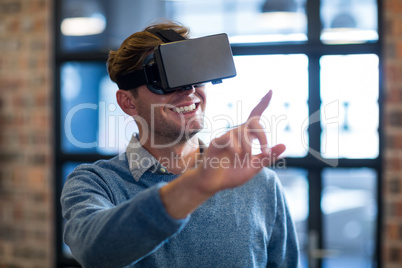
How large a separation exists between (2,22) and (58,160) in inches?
35.8

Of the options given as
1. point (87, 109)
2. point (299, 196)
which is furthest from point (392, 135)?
point (87, 109)

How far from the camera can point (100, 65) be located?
8.59ft

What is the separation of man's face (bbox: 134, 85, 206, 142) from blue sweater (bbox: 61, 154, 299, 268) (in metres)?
0.12

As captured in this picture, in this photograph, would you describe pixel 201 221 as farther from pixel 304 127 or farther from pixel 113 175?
pixel 304 127

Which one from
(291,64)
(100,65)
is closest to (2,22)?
(100,65)

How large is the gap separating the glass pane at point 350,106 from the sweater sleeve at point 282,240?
114cm

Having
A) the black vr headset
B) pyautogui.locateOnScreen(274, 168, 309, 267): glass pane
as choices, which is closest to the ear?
the black vr headset

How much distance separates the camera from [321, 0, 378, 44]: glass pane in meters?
2.24

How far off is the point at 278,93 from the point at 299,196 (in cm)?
58

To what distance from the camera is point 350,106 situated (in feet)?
7.48

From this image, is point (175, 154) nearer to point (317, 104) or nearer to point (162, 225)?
point (162, 225)

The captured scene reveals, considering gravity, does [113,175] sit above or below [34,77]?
below

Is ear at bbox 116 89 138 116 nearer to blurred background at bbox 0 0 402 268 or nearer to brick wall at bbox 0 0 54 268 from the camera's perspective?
blurred background at bbox 0 0 402 268

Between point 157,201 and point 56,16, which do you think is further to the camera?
point 56,16
